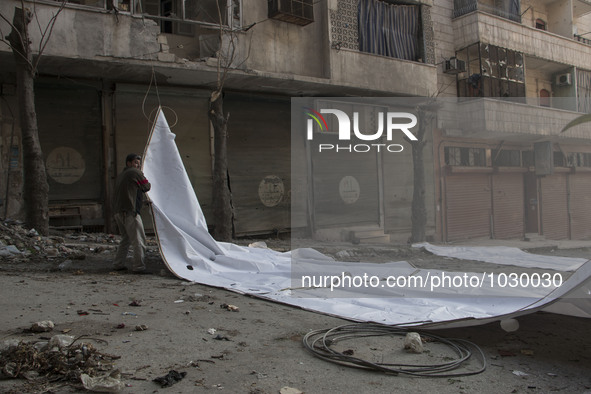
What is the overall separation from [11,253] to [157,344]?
444 cm

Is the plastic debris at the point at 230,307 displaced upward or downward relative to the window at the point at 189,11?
downward

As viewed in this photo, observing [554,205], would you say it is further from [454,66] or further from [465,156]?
[454,66]

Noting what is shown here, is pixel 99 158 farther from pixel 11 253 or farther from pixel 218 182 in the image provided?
pixel 11 253

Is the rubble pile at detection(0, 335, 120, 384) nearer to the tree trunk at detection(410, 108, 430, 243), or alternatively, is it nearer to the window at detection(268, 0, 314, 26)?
the window at detection(268, 0, 314, 26)

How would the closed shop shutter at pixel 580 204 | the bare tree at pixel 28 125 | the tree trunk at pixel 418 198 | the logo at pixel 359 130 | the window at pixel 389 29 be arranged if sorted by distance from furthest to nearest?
the closed shop shutter at pixel 580 204, the window at pixel 389 29, the logo at pixel 359 130, the tree trunk at pixel 418 198, the bare tree at pixel 28 125

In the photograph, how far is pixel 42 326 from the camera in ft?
11.9


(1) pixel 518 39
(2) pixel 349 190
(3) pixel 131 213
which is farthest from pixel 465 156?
(3) pixel 131 213

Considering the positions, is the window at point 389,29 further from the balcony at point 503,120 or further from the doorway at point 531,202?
the doorway at point 531,202

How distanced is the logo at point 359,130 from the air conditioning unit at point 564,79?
8310 mm

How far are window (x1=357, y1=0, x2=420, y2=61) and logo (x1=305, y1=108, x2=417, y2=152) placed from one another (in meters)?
1.77

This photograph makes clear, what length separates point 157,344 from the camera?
3.49 metres

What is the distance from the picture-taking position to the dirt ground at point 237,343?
292 cm

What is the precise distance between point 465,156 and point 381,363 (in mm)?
14561

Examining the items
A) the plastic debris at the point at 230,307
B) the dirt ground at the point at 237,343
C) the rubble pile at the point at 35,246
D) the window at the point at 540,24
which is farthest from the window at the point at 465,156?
the plastic debris at the point at 230,307
